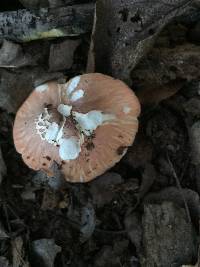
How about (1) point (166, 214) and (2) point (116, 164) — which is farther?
(2) point (116, 164)

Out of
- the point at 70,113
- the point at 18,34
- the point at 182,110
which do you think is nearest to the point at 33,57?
the point at 18,34

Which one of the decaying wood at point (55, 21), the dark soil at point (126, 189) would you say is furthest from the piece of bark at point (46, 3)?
the dark soil at point (126, 189)

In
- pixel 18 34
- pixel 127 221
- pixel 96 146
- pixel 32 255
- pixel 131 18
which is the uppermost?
pixel 131 18

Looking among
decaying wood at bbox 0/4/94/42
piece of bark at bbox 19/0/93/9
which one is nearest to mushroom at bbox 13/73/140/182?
decaying wood at bbox 0/4/94/42

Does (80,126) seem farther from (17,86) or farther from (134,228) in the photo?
(134,228)

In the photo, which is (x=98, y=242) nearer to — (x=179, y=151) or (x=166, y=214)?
(x=166, y=214)

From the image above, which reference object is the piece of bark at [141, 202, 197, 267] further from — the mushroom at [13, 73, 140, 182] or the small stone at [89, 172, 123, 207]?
the mushroom at [13, 73, 140, 182]

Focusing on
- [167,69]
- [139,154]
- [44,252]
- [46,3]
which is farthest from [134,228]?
[46,3]
